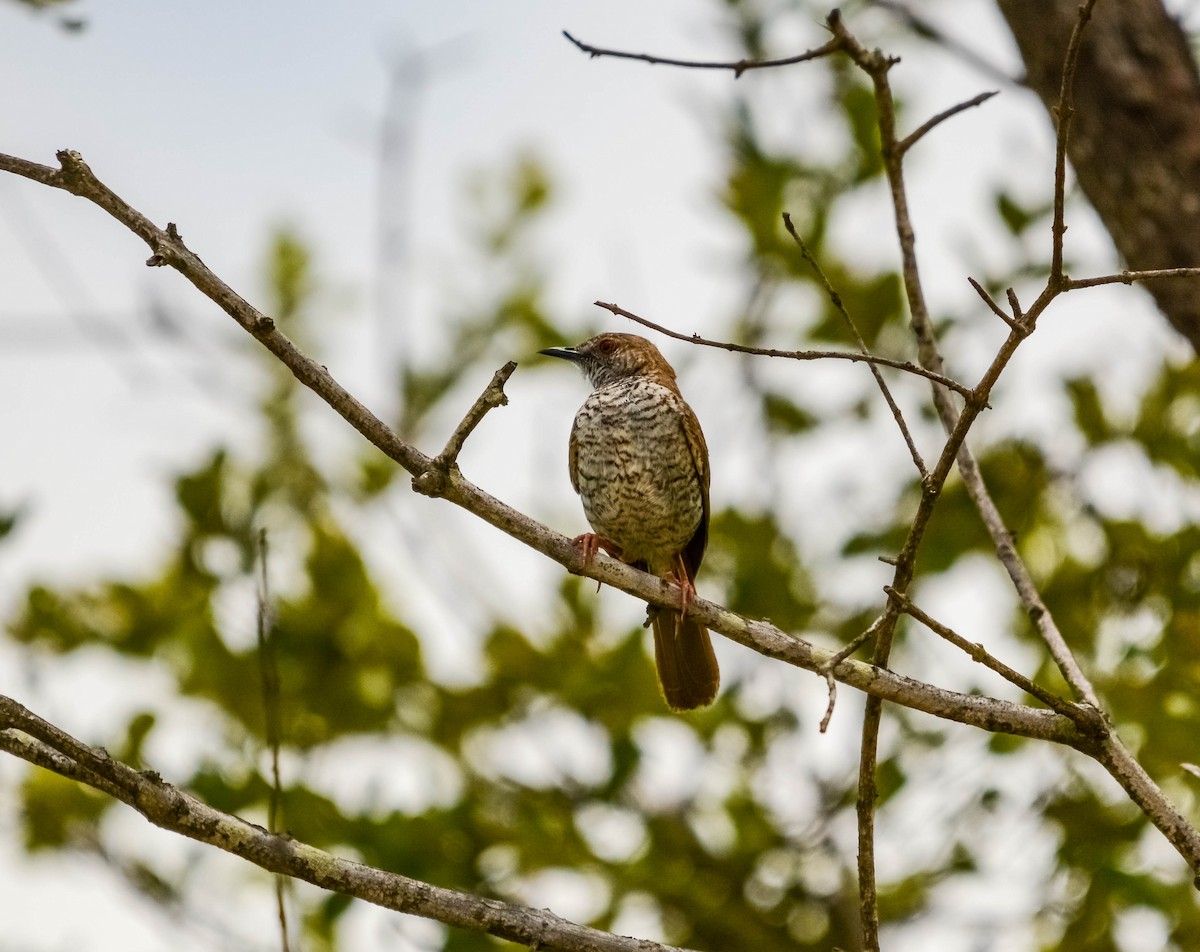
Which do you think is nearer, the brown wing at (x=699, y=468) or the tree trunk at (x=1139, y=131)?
the tree trunk at (x=1139, y=131)

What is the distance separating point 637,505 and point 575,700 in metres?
0.74

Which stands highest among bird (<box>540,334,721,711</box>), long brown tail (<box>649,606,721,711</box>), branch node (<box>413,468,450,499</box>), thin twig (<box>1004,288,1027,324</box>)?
bird (<box>540,334,721,711</box>)

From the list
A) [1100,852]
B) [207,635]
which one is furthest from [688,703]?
[207,635]

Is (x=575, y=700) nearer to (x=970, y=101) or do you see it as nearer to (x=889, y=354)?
(x=889, y=354)

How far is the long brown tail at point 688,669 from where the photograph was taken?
4.56m

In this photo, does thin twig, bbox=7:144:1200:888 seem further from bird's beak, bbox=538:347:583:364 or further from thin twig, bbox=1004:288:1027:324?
bird's beak, bbox=538:347:583:364

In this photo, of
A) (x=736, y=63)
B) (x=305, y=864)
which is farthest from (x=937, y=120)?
(x=305, y=864)

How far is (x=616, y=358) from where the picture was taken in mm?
5508

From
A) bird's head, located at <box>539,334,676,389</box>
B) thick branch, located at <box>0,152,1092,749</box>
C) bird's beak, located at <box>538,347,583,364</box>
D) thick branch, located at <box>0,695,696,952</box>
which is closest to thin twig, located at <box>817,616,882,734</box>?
thick branch, located at <box>0,152,1092,749</box>

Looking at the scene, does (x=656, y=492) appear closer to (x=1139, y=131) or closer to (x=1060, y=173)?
(x=1139, y=131)

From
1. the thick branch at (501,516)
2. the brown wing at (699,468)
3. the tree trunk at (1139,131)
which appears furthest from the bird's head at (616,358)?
the thick branch at (501,516)

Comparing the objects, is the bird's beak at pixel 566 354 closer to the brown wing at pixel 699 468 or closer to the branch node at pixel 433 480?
the brown wing at pixel 699 468

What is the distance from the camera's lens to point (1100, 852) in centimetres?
446

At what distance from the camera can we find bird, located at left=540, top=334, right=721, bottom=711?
4586mm
